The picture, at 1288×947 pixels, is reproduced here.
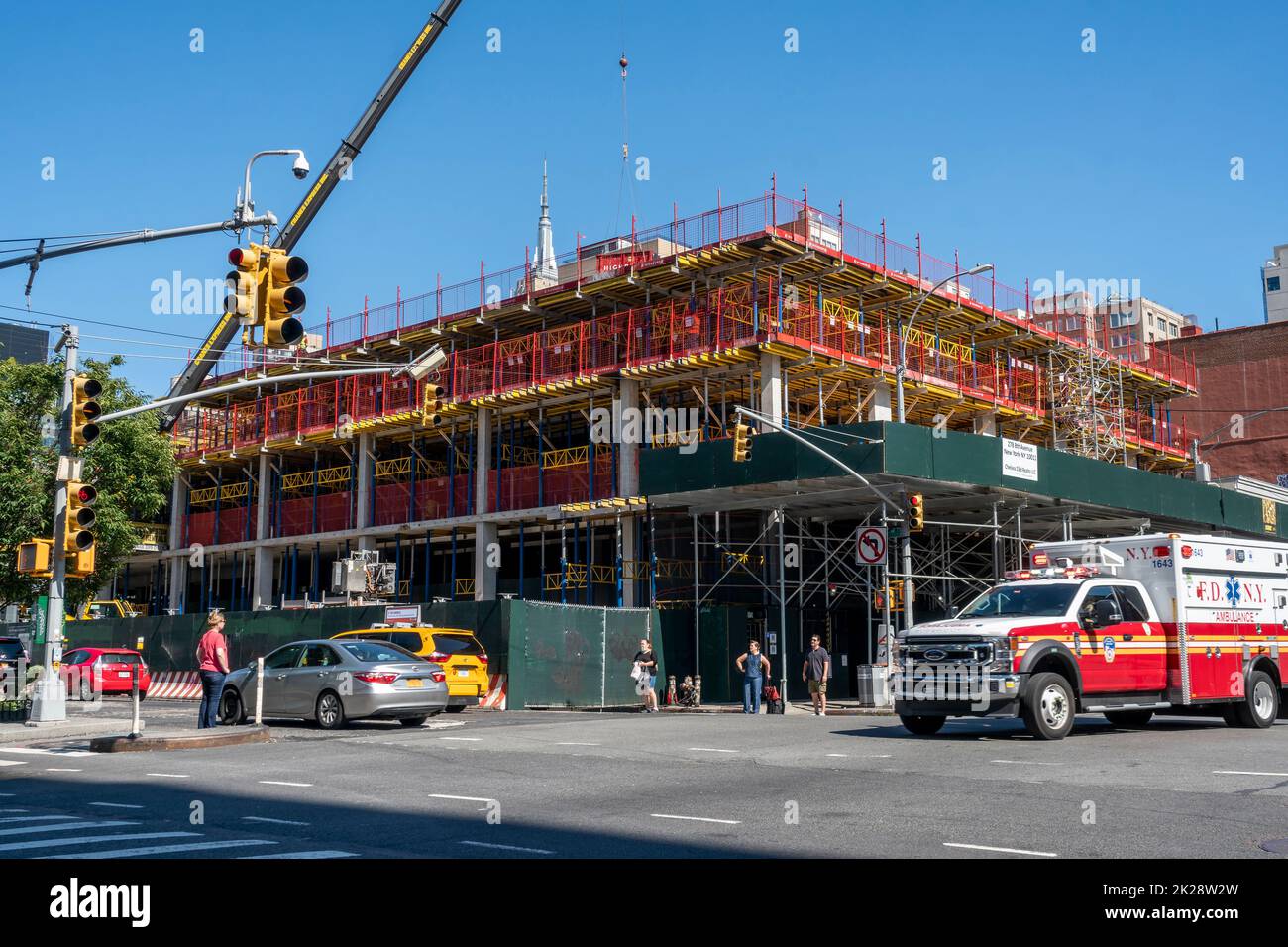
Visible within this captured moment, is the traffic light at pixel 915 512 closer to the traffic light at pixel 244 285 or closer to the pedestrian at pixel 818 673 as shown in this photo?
the pedestrian at pixel 818 673

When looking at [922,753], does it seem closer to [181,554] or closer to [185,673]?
[185,673]

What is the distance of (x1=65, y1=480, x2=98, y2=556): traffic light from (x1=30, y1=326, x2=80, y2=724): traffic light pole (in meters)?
0.28

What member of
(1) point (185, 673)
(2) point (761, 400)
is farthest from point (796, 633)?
(1) point (185, 673)

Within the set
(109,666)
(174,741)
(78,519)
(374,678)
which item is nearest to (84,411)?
(78,519)

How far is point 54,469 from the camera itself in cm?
3566

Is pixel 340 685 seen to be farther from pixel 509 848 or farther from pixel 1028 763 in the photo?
pixel 509 848

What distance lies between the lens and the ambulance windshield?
1723 centimetres

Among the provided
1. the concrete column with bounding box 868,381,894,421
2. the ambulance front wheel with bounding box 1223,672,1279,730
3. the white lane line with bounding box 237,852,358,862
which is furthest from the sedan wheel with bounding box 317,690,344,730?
the concrete column with bounding box 868,381,894,421

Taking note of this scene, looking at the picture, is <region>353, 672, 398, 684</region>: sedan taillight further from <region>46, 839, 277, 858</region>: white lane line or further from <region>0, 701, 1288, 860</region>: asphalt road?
<region>46, 839, 277, 858</region>: white lane line

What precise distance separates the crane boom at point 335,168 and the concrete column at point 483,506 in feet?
31.9

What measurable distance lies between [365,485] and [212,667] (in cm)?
3059

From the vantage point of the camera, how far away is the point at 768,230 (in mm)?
36031
